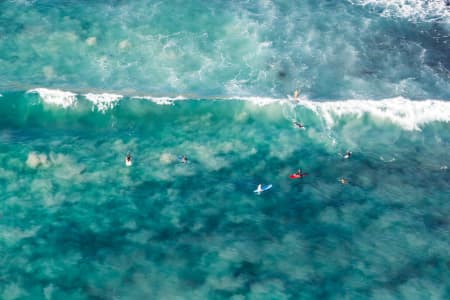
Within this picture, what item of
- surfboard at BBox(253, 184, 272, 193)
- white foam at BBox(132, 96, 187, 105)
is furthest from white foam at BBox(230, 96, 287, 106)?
surfboard at BBox(253, 184, 272, 193)

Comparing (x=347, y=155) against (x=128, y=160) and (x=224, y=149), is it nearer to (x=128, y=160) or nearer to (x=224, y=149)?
(x=224, y=149)

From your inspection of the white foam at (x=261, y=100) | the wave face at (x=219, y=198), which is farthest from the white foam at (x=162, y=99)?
the white foam at (x=261, y=100)

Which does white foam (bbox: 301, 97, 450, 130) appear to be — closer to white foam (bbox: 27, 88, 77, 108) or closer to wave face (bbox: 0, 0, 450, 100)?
wave face (bbox: 0, 0, 450, 100)

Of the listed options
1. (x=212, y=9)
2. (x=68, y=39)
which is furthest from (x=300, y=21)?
(x=68, y=39)

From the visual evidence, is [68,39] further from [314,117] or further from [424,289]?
[424,289]

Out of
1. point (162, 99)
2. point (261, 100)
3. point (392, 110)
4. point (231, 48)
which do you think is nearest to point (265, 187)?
point (261, 100)

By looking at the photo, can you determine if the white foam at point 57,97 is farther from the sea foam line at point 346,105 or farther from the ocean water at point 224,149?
the ocean water at point 224,149
